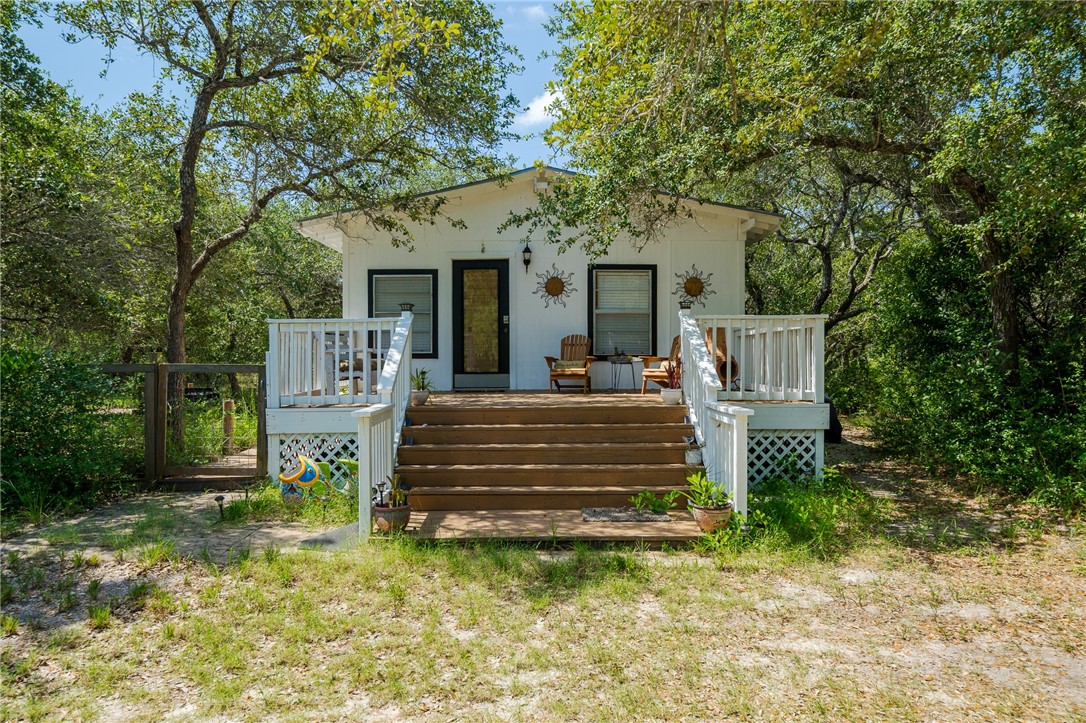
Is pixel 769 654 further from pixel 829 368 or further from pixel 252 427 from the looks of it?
pixel 829 368

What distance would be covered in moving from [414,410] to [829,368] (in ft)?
32.1

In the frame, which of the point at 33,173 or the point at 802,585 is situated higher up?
the point at 33,173

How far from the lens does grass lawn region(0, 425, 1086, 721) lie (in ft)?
9.37

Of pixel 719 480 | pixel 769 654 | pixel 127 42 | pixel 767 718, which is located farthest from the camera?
pixel 127 42

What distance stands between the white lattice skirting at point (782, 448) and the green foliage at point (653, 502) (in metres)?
1.29

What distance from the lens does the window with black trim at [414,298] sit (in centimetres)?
953

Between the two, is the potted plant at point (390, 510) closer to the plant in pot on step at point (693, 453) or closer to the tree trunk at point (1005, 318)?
the plant in pot on step at point (693, 453)

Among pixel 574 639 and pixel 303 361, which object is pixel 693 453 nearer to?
pixel 574 639

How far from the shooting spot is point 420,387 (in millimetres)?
8578

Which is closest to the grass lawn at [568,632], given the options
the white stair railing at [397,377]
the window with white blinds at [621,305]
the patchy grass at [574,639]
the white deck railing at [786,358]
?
the patchy grass at [574,639]

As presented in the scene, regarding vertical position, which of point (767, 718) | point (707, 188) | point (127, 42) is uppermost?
point (127, 42)

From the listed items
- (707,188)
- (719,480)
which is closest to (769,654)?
(719,480)

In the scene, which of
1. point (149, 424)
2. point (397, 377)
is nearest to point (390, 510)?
point (397, 377)

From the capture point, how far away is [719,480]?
5.65 meters
